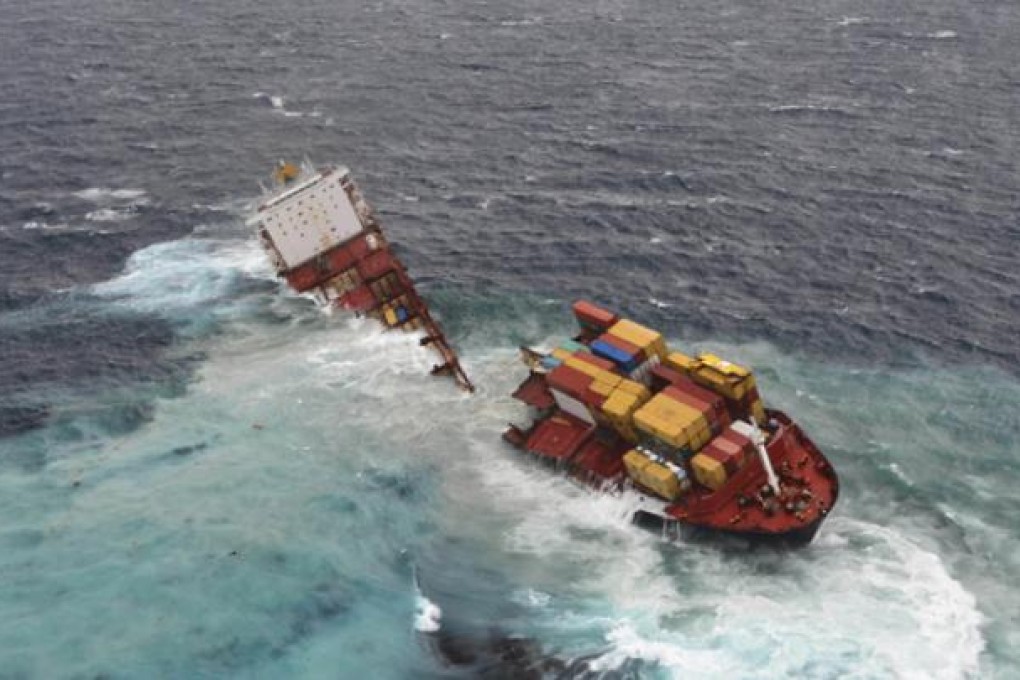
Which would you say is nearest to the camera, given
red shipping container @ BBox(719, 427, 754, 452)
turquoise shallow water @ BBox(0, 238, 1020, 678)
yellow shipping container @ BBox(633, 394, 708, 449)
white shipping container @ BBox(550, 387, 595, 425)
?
turquoise shallow water @ BBox(0, 238, 1020, 678)

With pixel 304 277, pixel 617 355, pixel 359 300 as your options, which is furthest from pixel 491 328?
pixel 304 277

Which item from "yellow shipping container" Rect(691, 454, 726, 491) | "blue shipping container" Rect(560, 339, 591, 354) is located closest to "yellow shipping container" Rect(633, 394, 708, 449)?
"yellow shipping container" Rect(691, 454, 726, 491)

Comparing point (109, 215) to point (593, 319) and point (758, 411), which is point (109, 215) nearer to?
point (593, 319)

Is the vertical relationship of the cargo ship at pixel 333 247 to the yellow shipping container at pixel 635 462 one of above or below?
above

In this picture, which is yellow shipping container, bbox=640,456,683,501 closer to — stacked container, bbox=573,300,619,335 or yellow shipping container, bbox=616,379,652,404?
yellow shipping container, bbox=616,379,652,404

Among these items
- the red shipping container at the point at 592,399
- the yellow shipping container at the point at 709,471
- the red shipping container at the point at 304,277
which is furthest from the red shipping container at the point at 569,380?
the red shipping container at the point at 304,277

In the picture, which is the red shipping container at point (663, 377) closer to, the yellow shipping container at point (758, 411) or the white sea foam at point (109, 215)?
the yellow shipping container at point (758, 411)

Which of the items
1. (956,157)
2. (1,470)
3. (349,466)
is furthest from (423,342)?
(956,157)

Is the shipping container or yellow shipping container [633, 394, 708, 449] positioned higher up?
the shipping container
